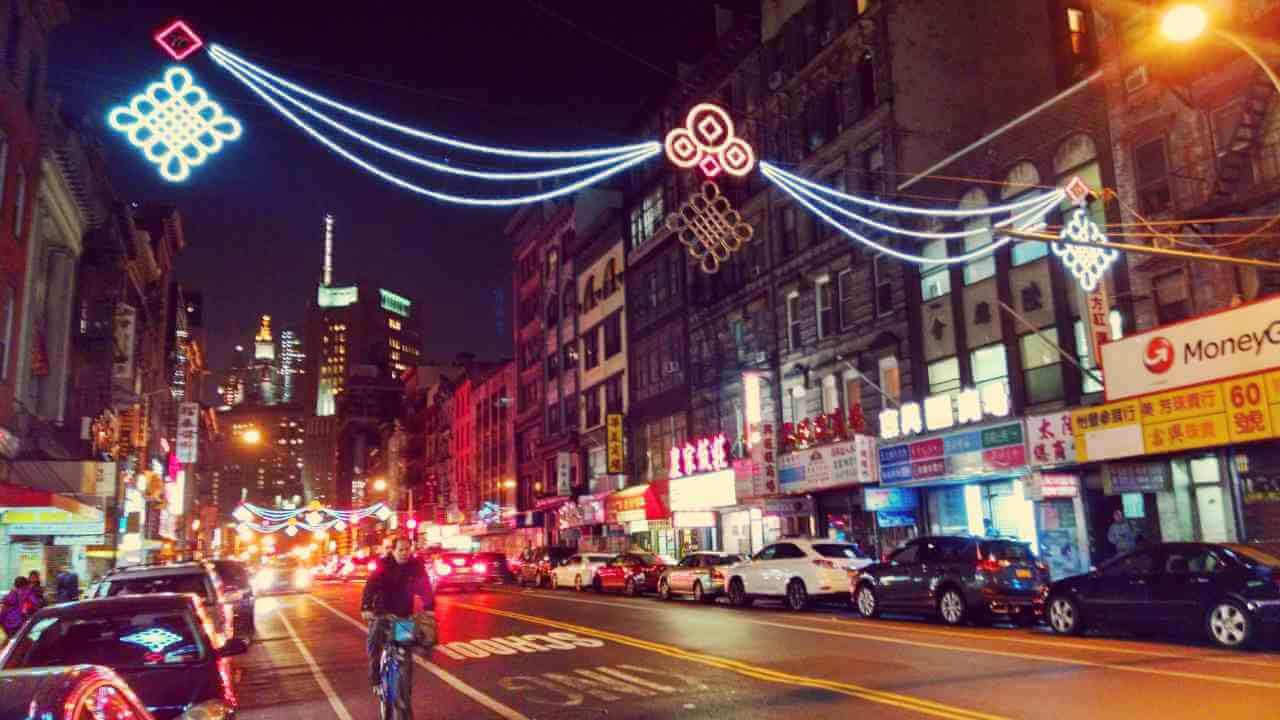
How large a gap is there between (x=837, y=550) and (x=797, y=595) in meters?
1.44

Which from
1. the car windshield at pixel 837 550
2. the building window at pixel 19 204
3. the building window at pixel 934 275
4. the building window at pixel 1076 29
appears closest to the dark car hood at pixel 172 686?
the car windshield at pixel 837 550

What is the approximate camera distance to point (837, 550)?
78.8 feet

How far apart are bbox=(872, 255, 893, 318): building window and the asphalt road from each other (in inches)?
536

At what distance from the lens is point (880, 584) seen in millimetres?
20797

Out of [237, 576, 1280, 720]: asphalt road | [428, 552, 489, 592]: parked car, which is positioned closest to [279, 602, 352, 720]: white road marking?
[237, 576, 1280, 720]: asphalt road

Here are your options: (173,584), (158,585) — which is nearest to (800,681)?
(173,584)

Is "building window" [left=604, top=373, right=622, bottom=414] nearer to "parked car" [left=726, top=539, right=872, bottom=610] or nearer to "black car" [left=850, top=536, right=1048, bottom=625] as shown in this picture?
"parked car" [left=726, top=539, right=872, bottom=610]

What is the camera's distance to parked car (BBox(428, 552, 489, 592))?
36.8 meters

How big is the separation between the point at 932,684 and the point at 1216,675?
331cm

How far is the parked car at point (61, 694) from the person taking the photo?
3637 mm

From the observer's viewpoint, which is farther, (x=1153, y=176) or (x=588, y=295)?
(x=588, y=295)

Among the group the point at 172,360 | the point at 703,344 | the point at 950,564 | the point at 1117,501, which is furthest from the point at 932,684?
the point at 172,360

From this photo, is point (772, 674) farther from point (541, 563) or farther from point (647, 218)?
point (647, 218)

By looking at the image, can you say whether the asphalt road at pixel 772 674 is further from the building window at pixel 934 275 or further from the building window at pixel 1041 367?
the building window at pixel 934 275
